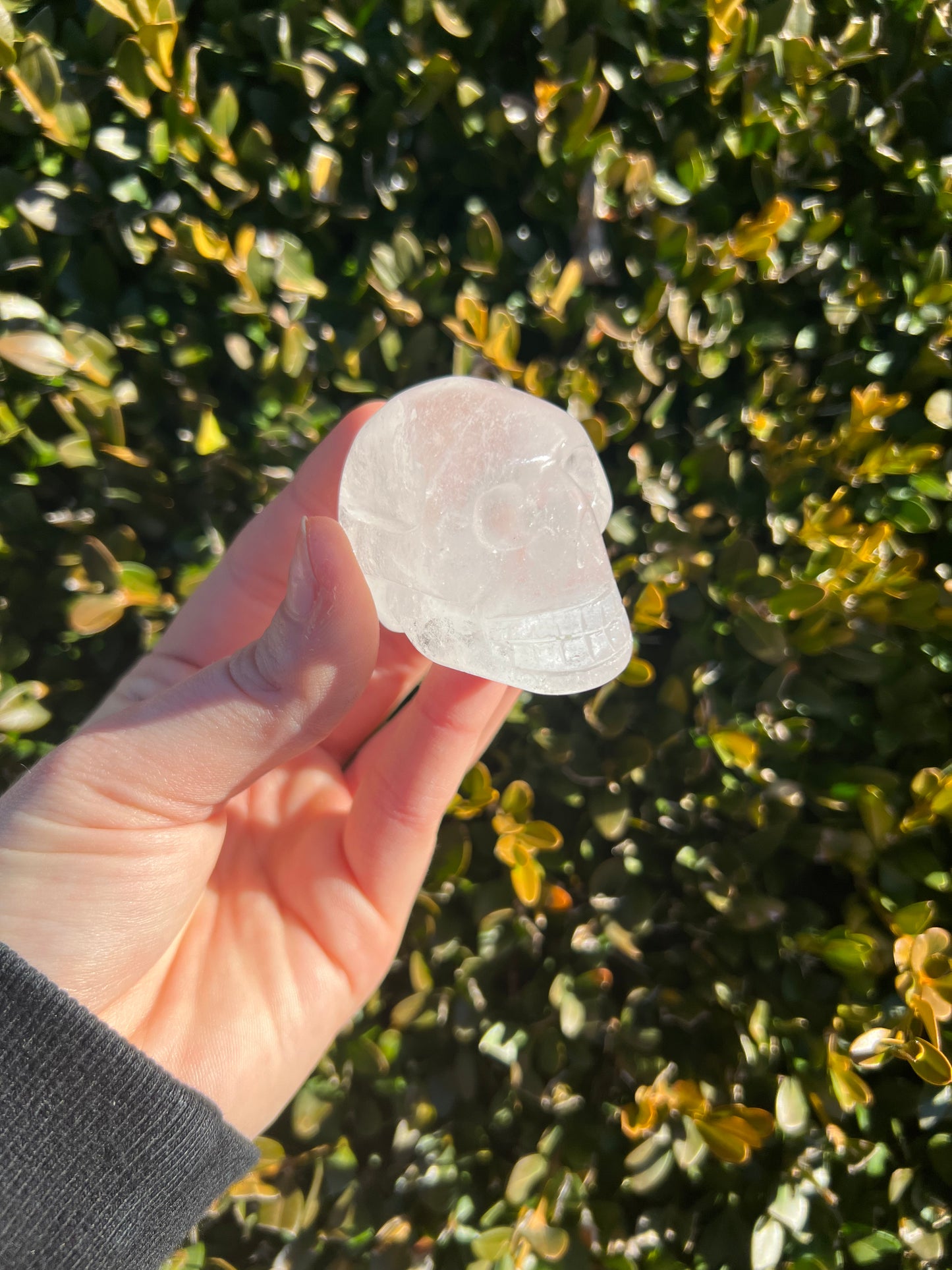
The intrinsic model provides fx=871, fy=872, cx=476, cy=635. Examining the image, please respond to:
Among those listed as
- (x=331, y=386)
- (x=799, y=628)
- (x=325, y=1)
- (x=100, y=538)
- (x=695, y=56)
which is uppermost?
(x=325, y=1)

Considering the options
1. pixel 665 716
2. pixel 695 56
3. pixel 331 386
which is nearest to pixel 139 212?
pixel 331 386

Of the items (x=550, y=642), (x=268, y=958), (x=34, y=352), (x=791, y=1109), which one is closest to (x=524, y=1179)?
(x=791, y=1109)

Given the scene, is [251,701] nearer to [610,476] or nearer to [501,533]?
[501,533]

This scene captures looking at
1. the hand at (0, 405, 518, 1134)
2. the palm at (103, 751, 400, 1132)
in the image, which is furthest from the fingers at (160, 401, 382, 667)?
the palm at (103, 751, 400, 1132)

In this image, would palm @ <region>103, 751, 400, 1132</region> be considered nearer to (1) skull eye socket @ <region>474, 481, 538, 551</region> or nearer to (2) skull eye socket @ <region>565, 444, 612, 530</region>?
(1) skull eye socket @ <region>474, 481, 538, 551</region>

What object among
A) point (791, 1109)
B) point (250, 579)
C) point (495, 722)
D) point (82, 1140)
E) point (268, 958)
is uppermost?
point (250, 579)

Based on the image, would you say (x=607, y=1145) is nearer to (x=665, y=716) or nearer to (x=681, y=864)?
(x=681, y=864)
